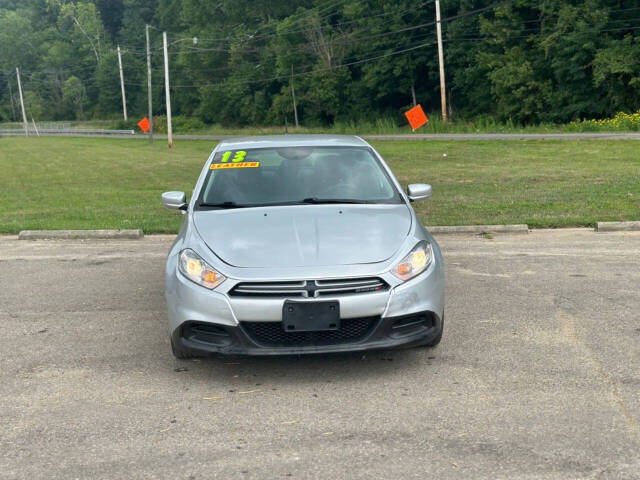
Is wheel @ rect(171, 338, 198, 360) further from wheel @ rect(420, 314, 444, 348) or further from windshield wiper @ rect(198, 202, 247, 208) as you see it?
wheel @ rect(420, 314, 444, 348)

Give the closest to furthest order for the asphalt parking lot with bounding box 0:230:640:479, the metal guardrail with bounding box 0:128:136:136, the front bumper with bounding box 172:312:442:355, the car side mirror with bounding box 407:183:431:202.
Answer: the asphalt parking lot with bounding box 0:230:640:479, the front bumper with bounding box 172:312:442:355, the car side mirror with bounding box 407:183:431:202, the metal guardrail with bounding box 0:128:136:136

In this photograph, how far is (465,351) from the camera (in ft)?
17.8

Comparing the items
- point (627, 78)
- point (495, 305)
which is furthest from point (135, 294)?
point (627, 78)

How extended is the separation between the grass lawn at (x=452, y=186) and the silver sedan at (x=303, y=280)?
5980 mm

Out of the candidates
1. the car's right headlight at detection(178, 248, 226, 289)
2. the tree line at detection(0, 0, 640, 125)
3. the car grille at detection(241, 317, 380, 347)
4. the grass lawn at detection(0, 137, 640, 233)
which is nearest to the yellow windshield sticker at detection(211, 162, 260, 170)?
the car's right headlight at detection(178, 248, 226, 289)

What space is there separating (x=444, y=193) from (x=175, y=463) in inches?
491

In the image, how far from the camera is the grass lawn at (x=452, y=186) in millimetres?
12141

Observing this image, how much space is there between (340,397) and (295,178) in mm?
2293

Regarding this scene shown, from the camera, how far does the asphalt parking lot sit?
3730mm

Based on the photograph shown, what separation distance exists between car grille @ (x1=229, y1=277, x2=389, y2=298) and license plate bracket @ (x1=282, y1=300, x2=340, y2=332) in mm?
71

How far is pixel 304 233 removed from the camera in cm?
527

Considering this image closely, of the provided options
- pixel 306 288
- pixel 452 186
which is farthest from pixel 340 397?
pixel 452 186

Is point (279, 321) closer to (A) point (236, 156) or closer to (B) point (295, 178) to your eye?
(B) point (295, 178)

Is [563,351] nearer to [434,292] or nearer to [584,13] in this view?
[434,292]
